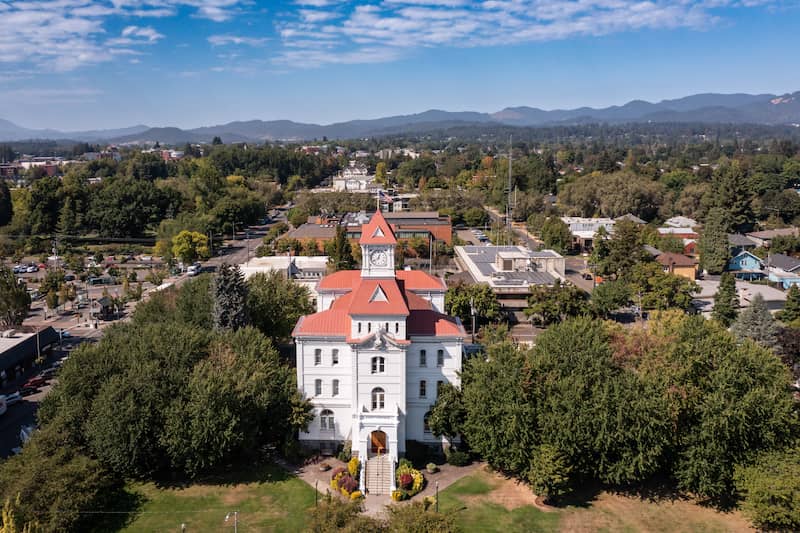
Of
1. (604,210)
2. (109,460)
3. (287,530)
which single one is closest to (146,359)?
(109,460)

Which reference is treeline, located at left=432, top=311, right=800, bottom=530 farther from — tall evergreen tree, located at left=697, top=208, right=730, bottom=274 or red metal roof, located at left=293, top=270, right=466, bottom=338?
tall evergreen tree, located at left=697, top=208, right=730, bottom=274

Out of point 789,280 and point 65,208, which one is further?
point 65,208

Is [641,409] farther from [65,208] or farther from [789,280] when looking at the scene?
[65,208]

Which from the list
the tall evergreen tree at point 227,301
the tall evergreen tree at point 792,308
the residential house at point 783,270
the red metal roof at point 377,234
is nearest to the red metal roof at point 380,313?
the red metal roof at point 377,234

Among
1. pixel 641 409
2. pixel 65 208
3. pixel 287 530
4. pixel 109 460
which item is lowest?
pixel 287 530

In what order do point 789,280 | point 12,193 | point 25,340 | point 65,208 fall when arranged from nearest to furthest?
point 25,340 → point 789,280 → point 65,208 → point 12,193

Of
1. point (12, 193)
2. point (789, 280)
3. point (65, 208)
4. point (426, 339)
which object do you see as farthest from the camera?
point (12, 193)
